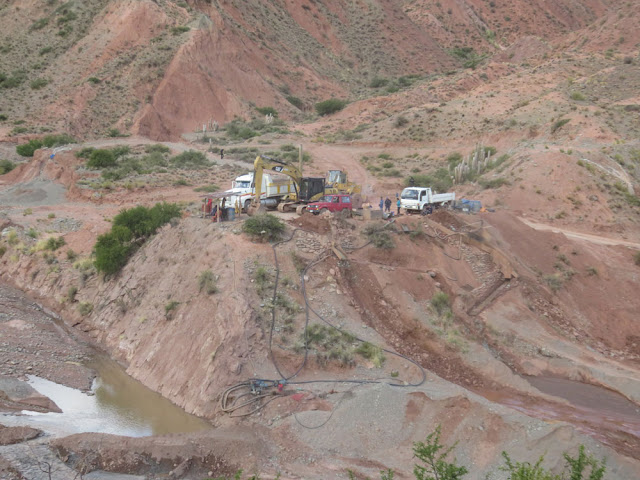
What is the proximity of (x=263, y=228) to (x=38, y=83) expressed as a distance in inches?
1944

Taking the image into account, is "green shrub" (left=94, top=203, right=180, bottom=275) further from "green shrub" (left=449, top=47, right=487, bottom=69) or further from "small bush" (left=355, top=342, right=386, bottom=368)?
"green shrub" (left=449, top=47, right=487, bottom=69)

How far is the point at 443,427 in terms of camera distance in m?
13.6

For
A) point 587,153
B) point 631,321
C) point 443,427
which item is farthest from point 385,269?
point 587,153

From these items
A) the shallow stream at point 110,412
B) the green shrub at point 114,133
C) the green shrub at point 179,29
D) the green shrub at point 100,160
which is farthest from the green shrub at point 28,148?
the shallow stream at point 110,412

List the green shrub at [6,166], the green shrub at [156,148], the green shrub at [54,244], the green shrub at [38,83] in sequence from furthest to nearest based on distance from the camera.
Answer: the green shrub at [38,83] → the green shrub at [156,148] → the green shrub at [6,166] → the green shrub at [54,244]

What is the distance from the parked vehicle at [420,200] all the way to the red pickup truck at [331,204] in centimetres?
422

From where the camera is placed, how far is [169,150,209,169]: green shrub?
44.8 meters

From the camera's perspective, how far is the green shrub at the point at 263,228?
67.5 feet

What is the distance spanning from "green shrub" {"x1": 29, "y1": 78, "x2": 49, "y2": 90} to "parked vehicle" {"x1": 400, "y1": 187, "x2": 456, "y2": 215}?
46643 mm

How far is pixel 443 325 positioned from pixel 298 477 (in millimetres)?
8922

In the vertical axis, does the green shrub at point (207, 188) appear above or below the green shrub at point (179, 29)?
below

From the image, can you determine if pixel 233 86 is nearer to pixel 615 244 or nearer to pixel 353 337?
pixel 615 244

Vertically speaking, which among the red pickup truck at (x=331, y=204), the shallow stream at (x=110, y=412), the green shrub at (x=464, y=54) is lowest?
the shallow stream at (x=110, y=412)

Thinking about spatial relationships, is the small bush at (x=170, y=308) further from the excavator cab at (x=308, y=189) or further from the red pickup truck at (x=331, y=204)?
the excavator cab at (x=308, y=189)
